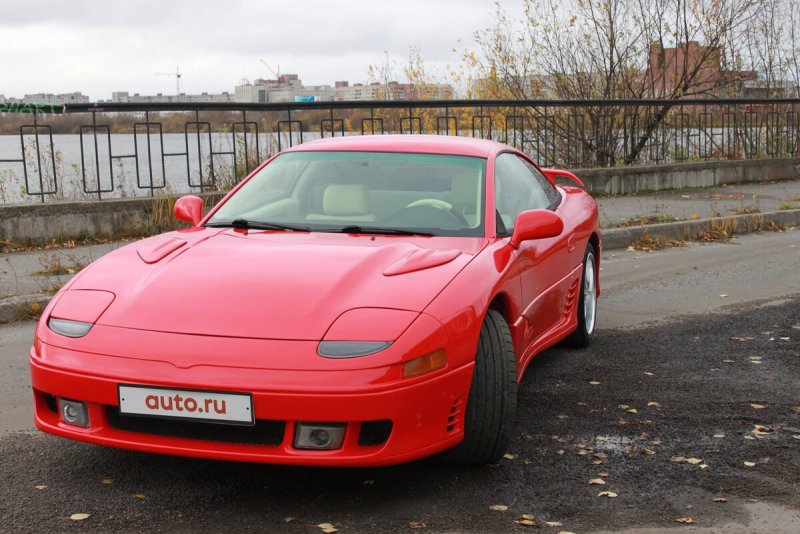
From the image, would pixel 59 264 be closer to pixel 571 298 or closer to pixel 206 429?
pixel 571 298

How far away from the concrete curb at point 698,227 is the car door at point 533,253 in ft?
18.5

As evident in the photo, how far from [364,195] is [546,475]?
177 cm

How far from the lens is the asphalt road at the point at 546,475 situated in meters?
3.84

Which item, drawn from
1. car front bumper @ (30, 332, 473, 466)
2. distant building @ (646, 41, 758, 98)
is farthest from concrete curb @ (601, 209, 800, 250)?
car front bumper @ (30, 332, 473, 466)

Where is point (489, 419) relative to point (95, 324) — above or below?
below

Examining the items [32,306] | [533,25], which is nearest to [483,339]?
[32,306]

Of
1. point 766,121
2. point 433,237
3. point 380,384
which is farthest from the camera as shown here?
point 766,121

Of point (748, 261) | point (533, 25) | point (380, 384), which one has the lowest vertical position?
point (748, 261)

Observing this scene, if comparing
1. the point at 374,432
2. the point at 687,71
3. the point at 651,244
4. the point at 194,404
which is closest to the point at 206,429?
the point at 194,404

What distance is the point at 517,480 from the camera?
4266mm

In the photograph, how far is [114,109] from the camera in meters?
11.7

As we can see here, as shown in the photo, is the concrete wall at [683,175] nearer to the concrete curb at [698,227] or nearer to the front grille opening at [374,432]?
the concrete curb at [698,227]

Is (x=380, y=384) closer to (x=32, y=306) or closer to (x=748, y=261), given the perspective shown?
(x=32, y=306)

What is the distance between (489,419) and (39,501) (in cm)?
173
